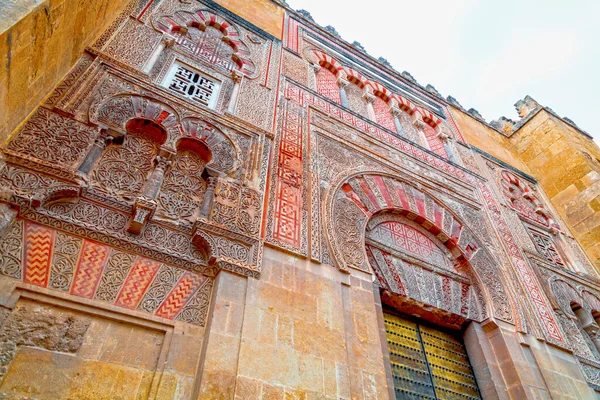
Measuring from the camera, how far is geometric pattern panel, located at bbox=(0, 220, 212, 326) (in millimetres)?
1840

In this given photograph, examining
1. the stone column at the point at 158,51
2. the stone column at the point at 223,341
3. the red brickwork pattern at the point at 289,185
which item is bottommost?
the stone column at the point at 223,341

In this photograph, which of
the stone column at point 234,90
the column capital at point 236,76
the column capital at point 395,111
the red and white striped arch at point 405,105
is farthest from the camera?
the red and white striped arch at point 405,105

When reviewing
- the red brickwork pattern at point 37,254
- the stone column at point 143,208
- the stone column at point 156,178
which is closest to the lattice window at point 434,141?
the stone column at point 156,178

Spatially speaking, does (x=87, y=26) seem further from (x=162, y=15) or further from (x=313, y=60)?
(x=313, y=60)

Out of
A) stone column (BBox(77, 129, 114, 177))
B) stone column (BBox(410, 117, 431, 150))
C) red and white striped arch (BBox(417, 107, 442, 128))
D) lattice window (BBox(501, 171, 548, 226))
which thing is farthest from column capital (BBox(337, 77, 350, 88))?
stone column (BBox(77, 129, 114, 177))

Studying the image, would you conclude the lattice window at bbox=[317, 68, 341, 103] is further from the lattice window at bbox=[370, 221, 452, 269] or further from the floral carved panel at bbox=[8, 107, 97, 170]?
the floral carved panel at bbox=[8, 107, 97, 170]

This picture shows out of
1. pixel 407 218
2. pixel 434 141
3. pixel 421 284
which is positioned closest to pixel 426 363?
pixel 421 284

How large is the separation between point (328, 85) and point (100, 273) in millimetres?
4163

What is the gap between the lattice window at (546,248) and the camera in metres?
4.98

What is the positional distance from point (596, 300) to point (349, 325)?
3846mm

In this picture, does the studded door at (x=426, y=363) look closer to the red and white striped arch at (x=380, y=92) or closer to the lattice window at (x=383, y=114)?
the lattice window at (x=383, y=114)

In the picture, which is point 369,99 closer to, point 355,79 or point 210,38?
point 355,79

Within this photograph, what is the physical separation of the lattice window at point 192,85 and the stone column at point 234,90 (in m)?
0.15

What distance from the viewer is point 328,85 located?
211 inches
